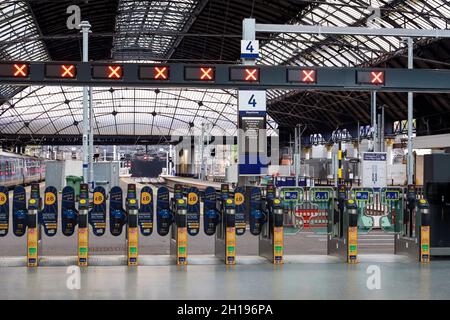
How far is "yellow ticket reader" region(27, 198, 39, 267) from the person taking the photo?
34.9 feet

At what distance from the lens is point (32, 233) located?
10758 mm

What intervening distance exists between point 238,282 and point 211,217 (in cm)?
251

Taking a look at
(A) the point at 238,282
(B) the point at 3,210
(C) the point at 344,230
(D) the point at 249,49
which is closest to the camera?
(A) the point at 238,282

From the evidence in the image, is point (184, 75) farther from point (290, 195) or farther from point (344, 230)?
point (344, 230)

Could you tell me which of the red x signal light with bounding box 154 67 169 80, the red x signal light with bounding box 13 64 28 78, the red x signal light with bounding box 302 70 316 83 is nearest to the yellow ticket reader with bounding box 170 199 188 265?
the red x signal light with bounding box 154 67 169 80

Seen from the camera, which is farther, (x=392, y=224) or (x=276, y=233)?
(x=392, y=224)

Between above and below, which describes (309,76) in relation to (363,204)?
above

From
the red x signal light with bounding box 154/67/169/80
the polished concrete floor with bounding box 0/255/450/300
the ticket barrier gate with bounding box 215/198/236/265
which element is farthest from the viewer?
the red x signal light with bounding box 154/67/169/80

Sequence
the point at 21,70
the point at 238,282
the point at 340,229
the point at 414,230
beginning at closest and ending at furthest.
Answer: the point at 238,282, the point at 340,229, the point at 414,230, the point at 21,70

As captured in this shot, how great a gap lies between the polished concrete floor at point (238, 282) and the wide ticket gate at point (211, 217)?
485mm

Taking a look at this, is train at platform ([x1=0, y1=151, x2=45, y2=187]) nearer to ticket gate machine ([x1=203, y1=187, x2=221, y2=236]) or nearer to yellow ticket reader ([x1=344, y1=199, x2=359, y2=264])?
ticket gate machine ([x1=203, y1=187, x2=221, y2=236])

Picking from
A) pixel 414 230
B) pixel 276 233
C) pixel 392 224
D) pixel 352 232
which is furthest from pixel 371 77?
pixel 276 233
